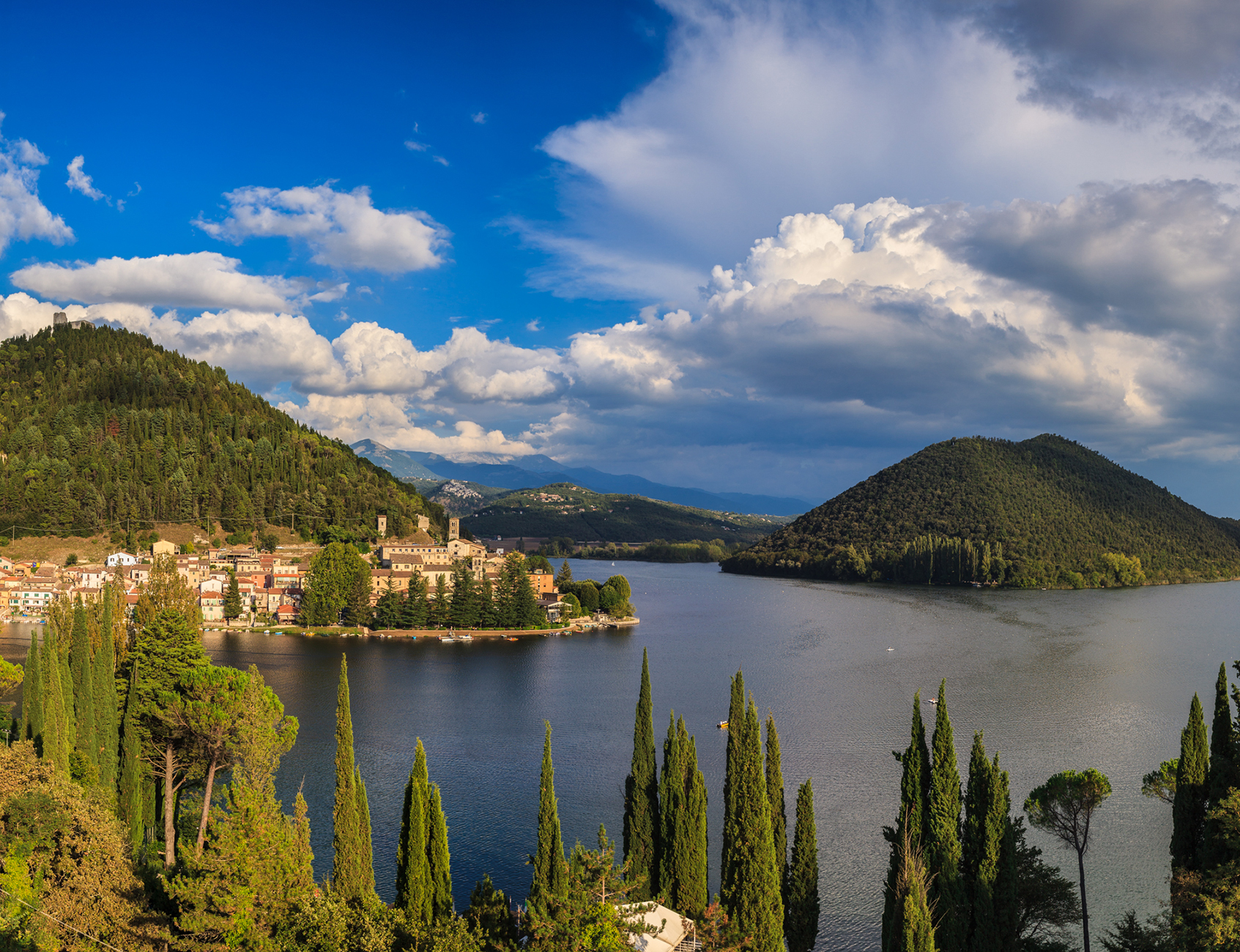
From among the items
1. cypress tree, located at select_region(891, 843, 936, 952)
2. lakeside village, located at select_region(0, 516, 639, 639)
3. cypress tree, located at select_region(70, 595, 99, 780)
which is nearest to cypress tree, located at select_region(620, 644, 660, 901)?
cypress tree, located at select_region(891, 843, 936, 952)

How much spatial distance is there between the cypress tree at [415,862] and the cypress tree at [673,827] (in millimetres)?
4960

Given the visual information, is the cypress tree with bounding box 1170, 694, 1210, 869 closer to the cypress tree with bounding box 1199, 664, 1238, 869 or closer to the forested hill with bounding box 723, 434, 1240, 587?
the cypress tree with bounding box 1199, 664, 1238, 869

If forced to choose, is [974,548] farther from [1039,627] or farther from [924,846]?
[924,846]

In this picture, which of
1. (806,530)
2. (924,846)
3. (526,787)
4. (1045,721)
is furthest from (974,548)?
(924,846)

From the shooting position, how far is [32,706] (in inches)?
790

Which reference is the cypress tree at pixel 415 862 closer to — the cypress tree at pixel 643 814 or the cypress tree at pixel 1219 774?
the cypress tree at pixel 643 814

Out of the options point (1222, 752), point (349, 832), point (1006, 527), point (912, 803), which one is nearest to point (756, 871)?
point (912, 803)

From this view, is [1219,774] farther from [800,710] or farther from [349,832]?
[800,710]

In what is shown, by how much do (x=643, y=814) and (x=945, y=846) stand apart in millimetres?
6157

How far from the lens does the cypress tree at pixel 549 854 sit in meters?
15.6

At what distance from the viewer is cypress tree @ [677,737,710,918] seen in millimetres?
17250

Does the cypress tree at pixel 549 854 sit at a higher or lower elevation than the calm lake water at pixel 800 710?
higher

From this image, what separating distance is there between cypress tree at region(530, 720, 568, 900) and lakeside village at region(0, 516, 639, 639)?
168ft

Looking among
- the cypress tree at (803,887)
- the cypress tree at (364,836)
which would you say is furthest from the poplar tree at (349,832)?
the cypress tree at (803,887)
